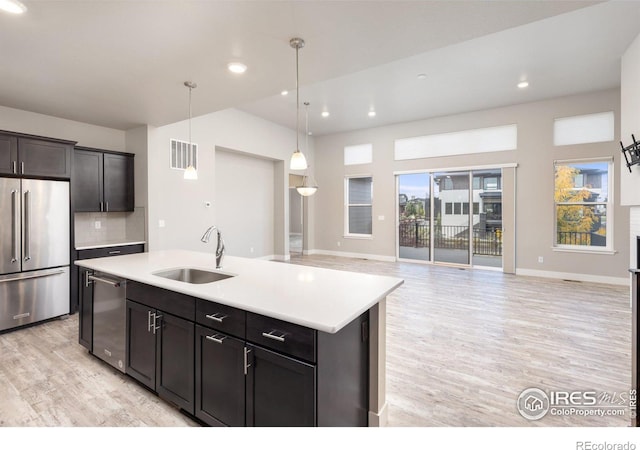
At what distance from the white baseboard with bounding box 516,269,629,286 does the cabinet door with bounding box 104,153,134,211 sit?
7.37m

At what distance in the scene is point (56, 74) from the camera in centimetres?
304

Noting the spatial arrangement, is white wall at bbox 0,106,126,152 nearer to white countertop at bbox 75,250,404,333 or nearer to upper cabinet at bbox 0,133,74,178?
upper cabinet at bbox 0,133,74,178

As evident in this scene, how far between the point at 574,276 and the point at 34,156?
8581 mm

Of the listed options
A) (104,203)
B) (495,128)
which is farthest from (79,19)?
(495,128)

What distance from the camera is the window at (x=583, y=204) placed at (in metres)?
5.55

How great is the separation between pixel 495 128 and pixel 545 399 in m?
5.78

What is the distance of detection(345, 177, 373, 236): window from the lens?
326 inches

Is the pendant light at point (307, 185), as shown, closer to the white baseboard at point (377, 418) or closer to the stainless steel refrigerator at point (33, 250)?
the white baseboard at point (377, 418)

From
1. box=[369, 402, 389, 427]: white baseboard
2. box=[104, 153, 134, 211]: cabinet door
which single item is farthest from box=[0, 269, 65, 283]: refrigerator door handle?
box=[369, 402, 389, 427]: white baseboard

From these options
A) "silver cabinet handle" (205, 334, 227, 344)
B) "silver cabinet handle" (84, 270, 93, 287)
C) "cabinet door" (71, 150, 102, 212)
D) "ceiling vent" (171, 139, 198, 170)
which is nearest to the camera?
"silver cabinet handle" (205, 334, 227, 344)

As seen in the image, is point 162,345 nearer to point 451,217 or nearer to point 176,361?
point 176,361

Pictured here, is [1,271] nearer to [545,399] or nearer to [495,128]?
[545,399]

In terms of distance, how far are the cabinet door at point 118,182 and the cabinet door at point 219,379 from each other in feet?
12.5

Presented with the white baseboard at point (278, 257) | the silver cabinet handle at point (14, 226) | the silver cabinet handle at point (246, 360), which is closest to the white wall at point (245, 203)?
the white baseboard at point (278, 257)
